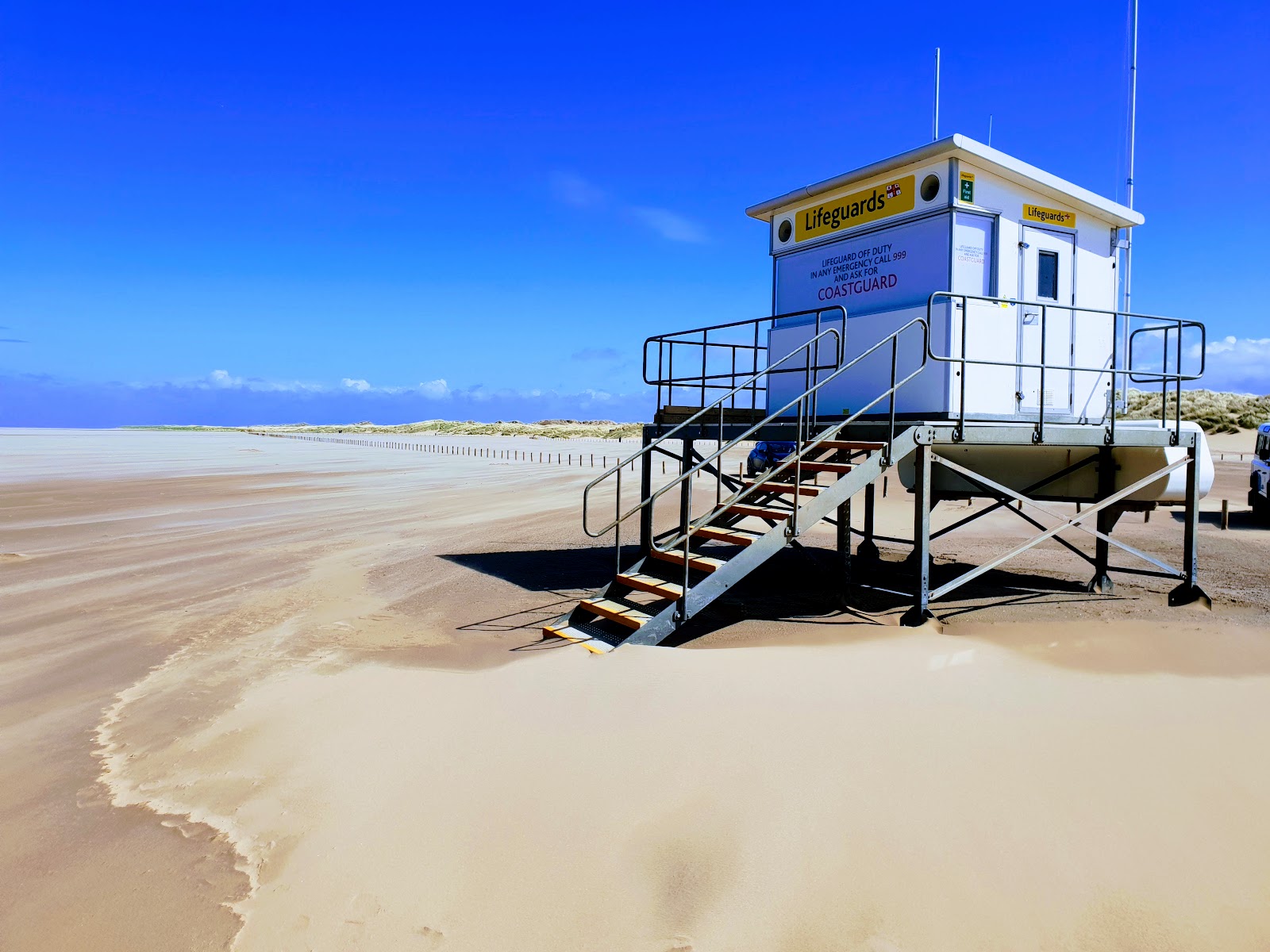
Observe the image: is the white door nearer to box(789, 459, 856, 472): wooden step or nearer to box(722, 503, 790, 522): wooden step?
box(789, 459, 856, 472): wooden step

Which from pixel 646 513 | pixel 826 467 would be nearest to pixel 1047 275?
pixel 826 467

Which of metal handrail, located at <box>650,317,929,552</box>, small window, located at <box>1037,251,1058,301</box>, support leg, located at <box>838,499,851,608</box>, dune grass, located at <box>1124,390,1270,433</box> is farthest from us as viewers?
dune grass, located at <box>1124,390,1270,433</box>

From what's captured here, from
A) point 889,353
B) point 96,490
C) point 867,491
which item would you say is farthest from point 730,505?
point 96,490

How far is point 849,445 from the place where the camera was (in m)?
8.91

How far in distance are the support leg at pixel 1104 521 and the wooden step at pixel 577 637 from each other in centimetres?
701

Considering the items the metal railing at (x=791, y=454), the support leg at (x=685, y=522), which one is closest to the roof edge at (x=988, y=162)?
the metal railing at (x=791, y=454)

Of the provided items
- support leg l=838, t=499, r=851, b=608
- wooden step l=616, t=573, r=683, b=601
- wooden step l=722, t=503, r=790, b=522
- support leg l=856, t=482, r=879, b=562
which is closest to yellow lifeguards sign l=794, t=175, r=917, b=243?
support leg l=838, t=499, r=851, b=608

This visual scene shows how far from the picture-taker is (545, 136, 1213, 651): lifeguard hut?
336 inches

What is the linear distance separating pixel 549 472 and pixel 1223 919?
3353 cm

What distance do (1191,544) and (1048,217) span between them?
429 centimetres

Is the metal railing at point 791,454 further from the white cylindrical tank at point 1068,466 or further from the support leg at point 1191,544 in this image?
the support leg at point 1191,544

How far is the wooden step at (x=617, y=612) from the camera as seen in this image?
26.1ft

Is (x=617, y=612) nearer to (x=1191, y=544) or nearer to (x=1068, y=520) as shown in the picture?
(x=1068, y=520)

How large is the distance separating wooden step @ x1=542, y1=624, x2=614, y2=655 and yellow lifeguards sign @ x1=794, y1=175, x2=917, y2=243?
19.7ft
